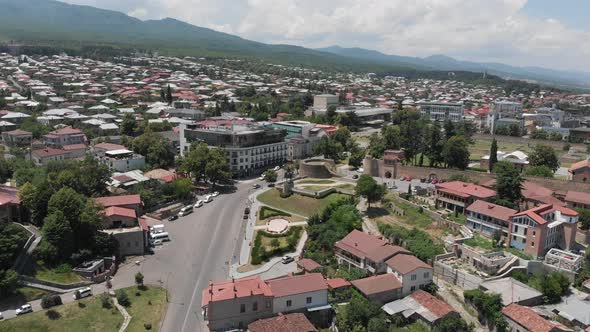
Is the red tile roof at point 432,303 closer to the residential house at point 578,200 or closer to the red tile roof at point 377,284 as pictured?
the red tile roof at point 377,284

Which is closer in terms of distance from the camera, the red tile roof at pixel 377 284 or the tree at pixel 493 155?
the red tile roof at pixel 377 284

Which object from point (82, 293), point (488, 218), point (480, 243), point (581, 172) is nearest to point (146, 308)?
point (82, 293)

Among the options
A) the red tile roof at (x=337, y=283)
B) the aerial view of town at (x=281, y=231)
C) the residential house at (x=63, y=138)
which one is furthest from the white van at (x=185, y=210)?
the residential house at (x=63, y=138)

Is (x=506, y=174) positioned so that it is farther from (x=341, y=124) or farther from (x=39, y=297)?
(x=341, y=124)

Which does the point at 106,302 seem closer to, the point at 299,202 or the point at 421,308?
the point at 421,308

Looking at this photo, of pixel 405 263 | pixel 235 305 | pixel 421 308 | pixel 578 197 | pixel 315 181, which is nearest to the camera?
pixel 235 305

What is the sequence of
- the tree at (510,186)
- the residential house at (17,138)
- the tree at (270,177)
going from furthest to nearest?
the residential house at (17,138), the tree at (270,177), the tree at (510,186)
